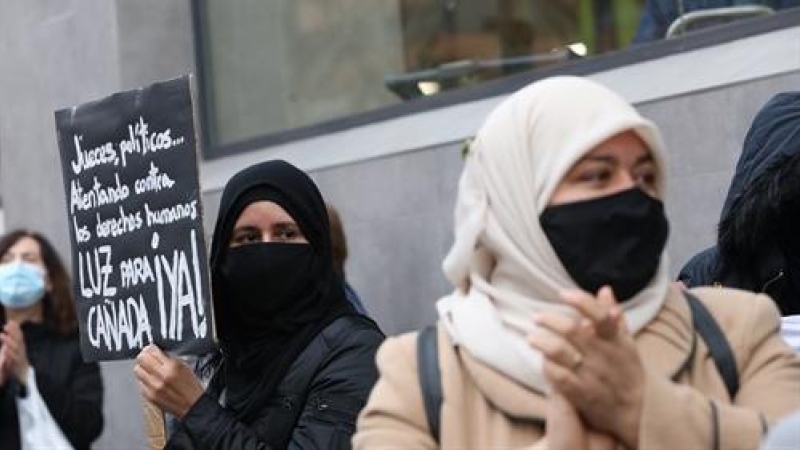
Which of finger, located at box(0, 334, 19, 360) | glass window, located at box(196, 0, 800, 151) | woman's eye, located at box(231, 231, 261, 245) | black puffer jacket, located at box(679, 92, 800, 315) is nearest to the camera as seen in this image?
black puffer jacket, located at box(679, 92, 800, 315)

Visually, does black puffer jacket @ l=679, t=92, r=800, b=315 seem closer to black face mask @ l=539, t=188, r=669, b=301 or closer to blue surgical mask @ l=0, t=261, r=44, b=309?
black face mask @ l=539, t=188, r=669, b=301

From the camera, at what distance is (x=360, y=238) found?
8.25m

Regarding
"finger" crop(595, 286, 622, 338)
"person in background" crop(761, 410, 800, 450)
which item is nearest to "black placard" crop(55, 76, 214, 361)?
"finger" crop(595, 286, 622, 338)

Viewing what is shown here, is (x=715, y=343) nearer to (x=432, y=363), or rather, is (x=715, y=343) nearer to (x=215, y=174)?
(x=432, y=363)

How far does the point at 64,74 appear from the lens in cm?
998

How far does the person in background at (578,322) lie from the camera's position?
2.54 m

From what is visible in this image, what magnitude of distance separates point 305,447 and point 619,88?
3.24m

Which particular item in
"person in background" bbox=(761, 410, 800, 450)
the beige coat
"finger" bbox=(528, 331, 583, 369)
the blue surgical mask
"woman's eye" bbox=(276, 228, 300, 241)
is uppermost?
"woman's eye" bbox=(276, 228, 300, 241)

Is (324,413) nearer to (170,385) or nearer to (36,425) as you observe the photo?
(170,385)

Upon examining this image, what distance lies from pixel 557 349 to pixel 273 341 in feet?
6.09

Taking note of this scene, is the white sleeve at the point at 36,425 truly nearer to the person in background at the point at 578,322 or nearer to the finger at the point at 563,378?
the person in background at the point at 578,322

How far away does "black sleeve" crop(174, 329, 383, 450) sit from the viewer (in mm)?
4016

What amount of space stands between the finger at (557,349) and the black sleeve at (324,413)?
156 cm

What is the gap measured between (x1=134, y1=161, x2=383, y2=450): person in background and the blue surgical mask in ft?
10.8
